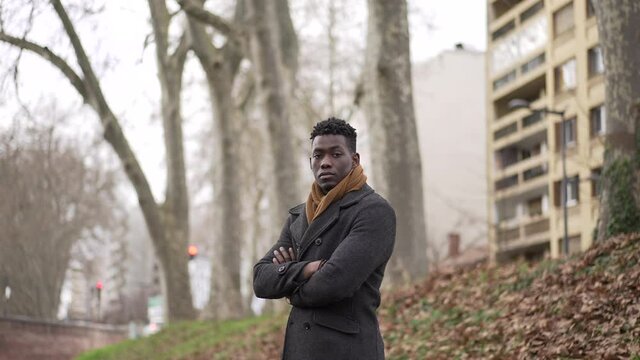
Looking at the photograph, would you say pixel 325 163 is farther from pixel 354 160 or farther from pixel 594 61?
pixel 594 61

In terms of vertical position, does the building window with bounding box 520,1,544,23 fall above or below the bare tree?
above

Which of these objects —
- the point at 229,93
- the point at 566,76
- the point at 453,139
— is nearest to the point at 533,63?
the point at 566,76

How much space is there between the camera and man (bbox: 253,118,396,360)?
525 centimetres

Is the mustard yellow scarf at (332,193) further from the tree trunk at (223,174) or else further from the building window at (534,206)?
the building window at (534,206)

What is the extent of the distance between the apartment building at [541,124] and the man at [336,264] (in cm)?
3674

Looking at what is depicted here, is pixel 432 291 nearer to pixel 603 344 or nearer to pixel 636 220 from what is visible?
pixel 636 220

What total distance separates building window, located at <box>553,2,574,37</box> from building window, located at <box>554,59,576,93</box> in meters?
1.40

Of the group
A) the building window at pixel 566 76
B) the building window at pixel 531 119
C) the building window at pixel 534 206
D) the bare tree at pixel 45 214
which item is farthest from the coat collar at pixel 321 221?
the building window at pixel 534 206

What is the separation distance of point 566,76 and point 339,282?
44.3 meters

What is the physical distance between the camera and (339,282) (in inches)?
204

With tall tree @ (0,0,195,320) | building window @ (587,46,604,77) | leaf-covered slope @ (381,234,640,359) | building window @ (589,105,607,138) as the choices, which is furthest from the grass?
building window @ (587,46,604,77)

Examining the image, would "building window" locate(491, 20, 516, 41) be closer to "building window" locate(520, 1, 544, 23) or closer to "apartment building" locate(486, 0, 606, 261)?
"apartment building" locate(486, 0, 606, 261)

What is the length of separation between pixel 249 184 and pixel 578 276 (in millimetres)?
34026

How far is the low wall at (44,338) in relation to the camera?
3225 centimetres
